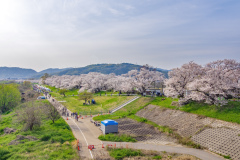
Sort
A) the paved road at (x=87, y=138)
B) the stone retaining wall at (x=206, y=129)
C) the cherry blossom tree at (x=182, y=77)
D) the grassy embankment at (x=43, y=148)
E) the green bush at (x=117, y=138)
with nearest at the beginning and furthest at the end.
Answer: the grassy embankment at (x=43, y=148), the paved road at (x=87, y=138), the stone retaining wall at (x=206, y=129), the green bush at (x=117, y=138), the cherry blossom tree at (x=182, y=77)

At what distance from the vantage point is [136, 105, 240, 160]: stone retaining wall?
60.4ft

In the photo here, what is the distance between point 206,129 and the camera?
22703mm

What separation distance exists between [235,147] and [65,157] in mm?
17752

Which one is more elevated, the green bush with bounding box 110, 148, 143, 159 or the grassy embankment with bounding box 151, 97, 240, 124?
the grassy embankment with bounding box 151, 97, 240, 124

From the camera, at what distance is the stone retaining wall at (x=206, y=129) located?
1840cm

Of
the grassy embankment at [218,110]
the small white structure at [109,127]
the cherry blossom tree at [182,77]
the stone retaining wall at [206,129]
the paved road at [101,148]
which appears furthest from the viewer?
the cherry blossom tree at [182,77]

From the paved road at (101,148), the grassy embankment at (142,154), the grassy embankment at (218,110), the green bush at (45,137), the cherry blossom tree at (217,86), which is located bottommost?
the paved road at (101,148)

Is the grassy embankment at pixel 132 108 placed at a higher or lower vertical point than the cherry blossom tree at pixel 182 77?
lower

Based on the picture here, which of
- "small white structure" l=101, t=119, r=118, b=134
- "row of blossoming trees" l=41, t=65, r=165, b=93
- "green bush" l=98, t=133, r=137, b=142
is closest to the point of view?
"green bush" l=98, t=133, r=137, b=142

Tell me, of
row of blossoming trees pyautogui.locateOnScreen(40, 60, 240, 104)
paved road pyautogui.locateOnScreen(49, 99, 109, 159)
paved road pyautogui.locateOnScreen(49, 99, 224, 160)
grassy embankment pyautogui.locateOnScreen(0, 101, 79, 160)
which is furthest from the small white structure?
row of blossoming trees pyautogui.locateOnScreen(40, 60, 240, 104)

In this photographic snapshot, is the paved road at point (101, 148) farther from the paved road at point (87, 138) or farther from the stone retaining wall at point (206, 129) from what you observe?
the stone retaining wall at point (206, 129)

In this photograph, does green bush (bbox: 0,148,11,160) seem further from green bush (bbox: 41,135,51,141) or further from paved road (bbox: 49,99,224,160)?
paved road (bbox: 49,99,224,160)

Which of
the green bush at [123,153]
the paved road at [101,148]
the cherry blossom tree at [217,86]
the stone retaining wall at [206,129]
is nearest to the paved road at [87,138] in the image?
the paved road at [101,148]

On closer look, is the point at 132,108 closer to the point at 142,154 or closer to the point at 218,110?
the point at 218,110
